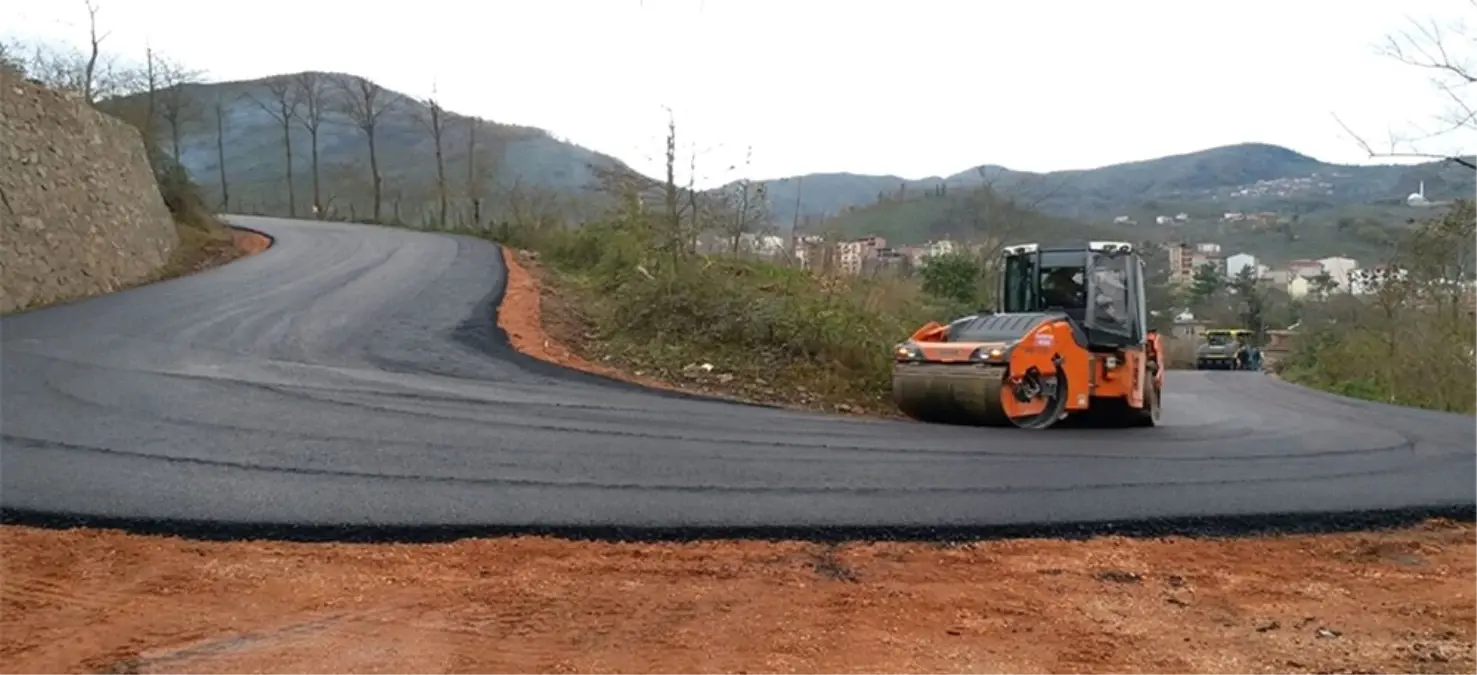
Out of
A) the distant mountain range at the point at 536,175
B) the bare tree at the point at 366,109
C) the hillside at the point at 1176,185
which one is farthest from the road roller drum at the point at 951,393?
the bare tree at the point at 366,109

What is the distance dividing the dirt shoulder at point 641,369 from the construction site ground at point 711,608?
221 inches

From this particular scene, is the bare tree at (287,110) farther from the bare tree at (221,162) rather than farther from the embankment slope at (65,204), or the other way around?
the embankment slope at (65,204)

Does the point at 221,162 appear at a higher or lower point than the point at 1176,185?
lower

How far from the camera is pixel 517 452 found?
694cm

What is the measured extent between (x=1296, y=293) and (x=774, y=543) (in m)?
52.8

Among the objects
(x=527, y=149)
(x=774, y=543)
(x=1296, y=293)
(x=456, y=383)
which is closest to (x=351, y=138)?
(x=527, y=149)

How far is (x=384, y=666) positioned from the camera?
3627mm

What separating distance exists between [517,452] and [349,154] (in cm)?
6559

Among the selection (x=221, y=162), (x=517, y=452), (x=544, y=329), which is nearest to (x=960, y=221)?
(x=544, y=329)

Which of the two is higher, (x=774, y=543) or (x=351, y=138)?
(x=351, y=138)

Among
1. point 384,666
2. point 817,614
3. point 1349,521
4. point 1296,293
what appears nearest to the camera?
point 384,666

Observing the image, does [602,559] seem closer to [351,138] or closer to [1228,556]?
[1228,556]

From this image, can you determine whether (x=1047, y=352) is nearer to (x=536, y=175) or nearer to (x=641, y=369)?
(x=641, y=369)

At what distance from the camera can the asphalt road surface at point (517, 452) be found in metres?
5.70
